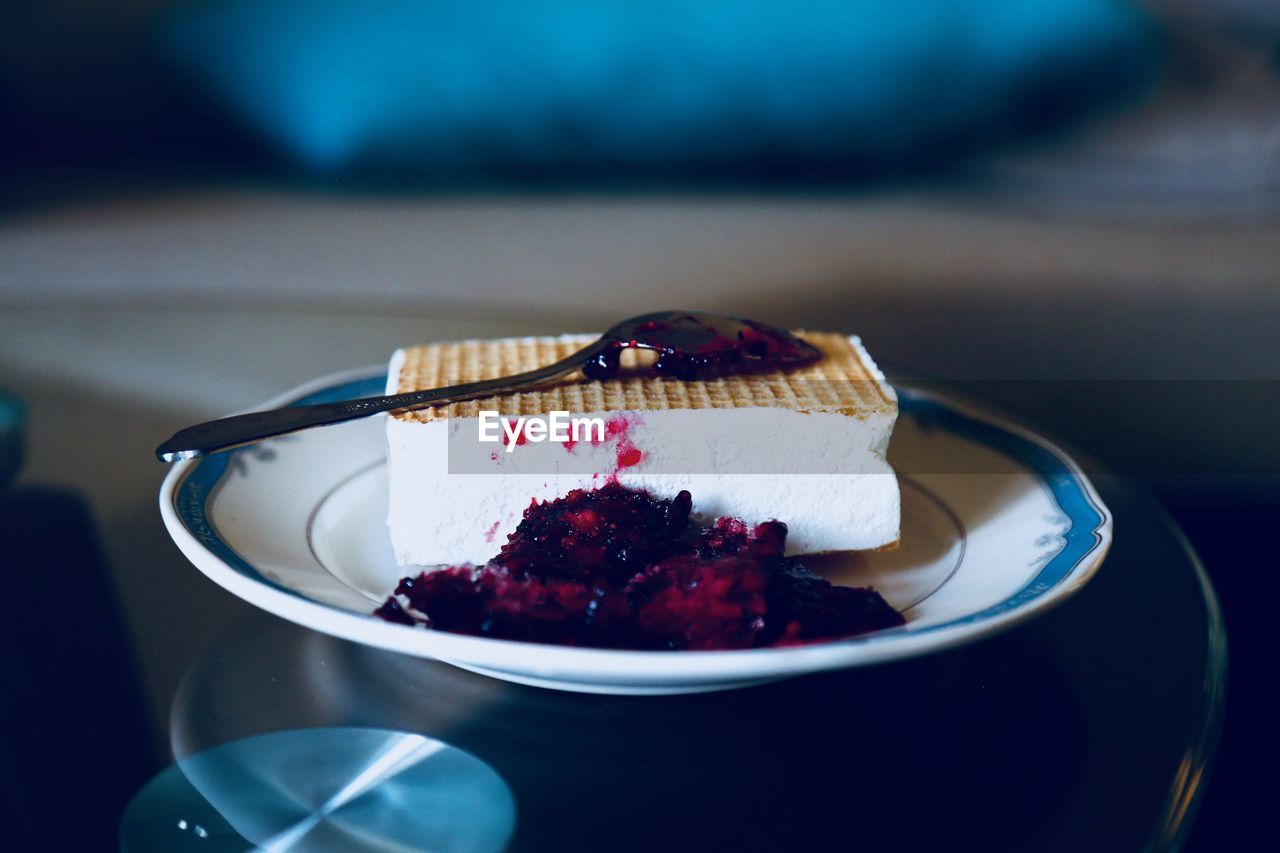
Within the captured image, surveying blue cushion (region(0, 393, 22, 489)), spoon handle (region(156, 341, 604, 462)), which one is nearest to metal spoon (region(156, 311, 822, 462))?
spoon handle (region(156, 341, 604, 462))

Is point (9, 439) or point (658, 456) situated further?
point (9, 439)

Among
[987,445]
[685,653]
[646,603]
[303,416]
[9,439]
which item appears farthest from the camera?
[9,439]

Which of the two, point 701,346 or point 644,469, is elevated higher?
point 701,346

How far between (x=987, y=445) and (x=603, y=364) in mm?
495

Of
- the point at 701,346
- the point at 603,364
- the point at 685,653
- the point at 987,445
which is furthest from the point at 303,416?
the point at 987,445

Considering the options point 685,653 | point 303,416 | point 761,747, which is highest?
point 303,416

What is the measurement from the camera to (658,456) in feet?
3.82

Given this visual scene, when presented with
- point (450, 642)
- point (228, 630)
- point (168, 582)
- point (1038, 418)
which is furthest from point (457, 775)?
point (1038, 418)

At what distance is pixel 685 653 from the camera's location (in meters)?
0.80

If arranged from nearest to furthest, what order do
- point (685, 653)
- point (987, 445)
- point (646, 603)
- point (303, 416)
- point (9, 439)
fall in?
point (685, 653), point (646, 603), point (303, 416), point (987, 445), point (9, 439)

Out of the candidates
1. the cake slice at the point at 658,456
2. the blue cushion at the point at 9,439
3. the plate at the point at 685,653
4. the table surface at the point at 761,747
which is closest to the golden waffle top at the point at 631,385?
the cake slice at the point at 658,456

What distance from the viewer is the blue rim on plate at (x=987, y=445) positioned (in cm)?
91

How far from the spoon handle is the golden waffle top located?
0.02 meters

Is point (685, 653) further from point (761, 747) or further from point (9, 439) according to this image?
point (9, 439)
